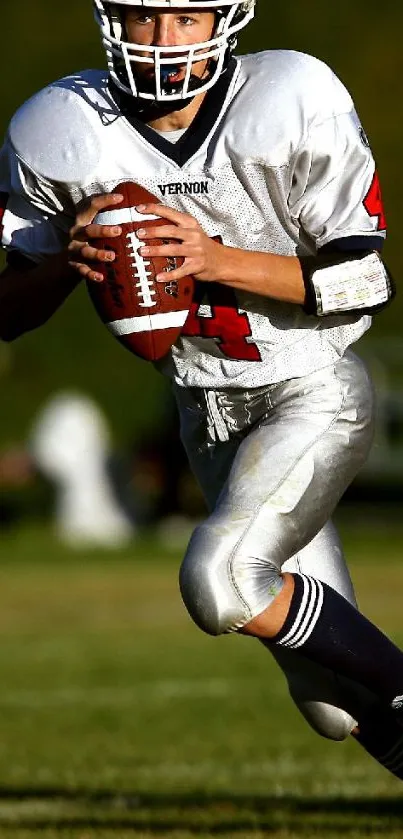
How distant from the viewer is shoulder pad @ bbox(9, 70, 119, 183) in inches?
134

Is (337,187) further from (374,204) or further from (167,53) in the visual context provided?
(167,53)

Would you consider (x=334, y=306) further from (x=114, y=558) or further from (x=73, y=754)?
(x=114, y=558)

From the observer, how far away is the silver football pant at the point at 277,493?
10.4ft

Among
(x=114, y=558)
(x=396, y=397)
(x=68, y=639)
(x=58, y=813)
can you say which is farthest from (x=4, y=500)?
(x=58, y=813)

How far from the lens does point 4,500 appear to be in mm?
13609

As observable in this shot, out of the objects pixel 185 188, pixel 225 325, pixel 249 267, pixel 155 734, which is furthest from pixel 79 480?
pixel 249 267

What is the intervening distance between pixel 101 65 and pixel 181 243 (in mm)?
19411

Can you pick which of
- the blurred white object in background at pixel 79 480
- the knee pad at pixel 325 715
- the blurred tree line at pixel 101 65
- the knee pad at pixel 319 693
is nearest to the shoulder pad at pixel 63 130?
the knee pad at pixel 319 693

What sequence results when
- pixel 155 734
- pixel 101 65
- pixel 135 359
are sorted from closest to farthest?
pixel 155 734 → pixel 135 359 → pixel 101 65

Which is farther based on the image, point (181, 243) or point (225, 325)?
point (225, 325)

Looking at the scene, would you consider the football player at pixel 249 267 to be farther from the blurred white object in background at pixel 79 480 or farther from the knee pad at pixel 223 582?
the blurred white object in background at pixel 79 480

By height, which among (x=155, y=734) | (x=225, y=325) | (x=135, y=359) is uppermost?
(x=225, y=325)

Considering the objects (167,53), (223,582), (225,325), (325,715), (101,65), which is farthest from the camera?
(101,65)

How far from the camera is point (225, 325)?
3.47 m
